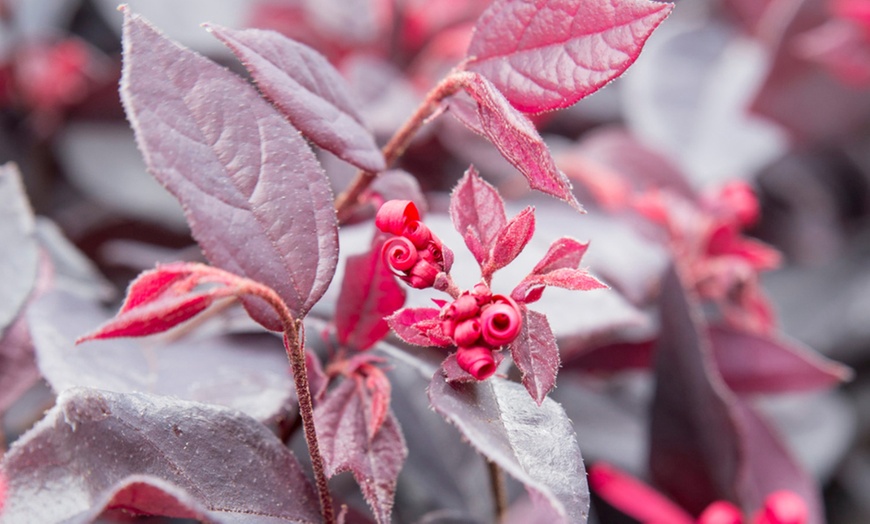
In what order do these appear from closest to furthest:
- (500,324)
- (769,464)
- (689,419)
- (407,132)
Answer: (500,324) < (407,132) < (689,419) < (769,464)

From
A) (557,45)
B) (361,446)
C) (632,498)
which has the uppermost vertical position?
(557,45)

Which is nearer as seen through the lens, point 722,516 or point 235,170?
point 235,170

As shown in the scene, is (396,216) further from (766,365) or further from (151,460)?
(766,365)

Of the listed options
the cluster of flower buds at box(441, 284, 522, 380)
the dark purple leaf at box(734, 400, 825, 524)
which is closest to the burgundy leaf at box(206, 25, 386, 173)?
the cluster of flower buds at box(441, 284, 522, 380)

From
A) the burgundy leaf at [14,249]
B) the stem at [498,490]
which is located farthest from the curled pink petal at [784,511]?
the burgundy leaf at [14,249]

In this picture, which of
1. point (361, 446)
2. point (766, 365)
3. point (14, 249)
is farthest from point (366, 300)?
point (766, 365)

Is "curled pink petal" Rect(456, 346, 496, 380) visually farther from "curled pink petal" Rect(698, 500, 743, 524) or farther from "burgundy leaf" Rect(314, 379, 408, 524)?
"curled pink petal" Rect(698, 500, 743, 524)

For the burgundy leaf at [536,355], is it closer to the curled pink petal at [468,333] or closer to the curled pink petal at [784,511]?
the curled pink petal at [468,333]
